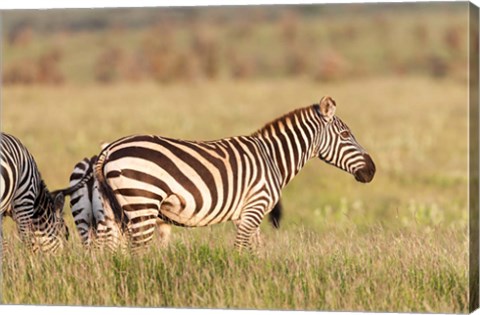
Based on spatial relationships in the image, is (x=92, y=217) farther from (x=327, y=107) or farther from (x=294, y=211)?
(x=294, y=211)

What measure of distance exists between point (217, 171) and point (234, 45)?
39.5 meters

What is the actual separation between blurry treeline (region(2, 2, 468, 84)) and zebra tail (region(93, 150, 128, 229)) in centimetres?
3068

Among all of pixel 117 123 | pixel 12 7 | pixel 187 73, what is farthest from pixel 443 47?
pixel 12 7

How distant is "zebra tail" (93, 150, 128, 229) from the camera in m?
9.88

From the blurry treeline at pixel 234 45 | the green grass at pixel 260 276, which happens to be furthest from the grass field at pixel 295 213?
the blurry treeline at pixel 234 45

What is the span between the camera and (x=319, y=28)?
52.2 metres

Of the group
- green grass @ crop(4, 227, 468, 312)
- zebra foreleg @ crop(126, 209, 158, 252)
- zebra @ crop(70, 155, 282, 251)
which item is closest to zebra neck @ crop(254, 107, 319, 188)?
zebra @ crop(70, 155, 282, 251)

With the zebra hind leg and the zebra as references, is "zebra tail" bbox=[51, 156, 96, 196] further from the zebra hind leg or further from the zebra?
the zebra hind leg

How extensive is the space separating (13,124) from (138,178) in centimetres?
1820

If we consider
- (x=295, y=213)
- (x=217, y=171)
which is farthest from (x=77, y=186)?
(x=295, y=213)

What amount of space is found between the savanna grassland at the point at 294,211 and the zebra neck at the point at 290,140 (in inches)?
25.5

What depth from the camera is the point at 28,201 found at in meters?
10.8

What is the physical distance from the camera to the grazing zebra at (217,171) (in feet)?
31.9

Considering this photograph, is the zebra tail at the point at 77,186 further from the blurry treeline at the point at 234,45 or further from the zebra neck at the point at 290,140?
the blurry treeline at the point at 234,45
